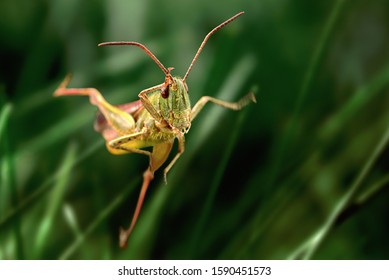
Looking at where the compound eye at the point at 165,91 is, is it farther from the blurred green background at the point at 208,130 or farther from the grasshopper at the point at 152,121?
the blurred green background at the point at 208,130

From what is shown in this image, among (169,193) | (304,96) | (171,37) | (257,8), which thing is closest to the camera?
(304,96)

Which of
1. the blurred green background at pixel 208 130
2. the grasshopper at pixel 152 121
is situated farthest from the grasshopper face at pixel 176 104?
the blurred green background at pixel 208 130

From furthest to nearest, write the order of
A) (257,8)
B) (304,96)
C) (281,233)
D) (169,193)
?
(257,8)
(281,233)
(169,193)
(304,96)

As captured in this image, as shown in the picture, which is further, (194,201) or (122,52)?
(122,52)

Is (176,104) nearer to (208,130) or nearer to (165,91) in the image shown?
(165,91)

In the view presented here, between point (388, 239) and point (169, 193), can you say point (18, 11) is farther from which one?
point (388, 239)

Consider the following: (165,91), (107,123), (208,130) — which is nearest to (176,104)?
(165,91)

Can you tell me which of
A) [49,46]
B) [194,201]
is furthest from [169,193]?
[49,46]
